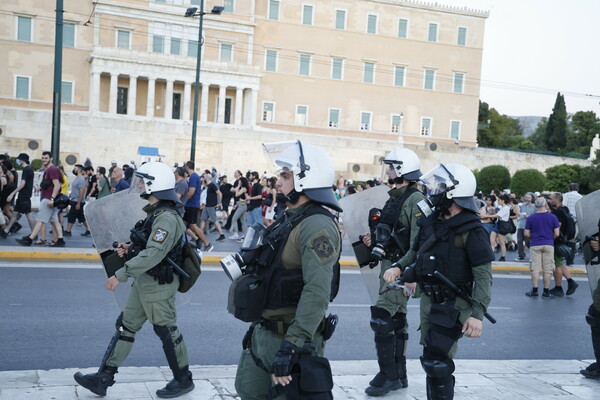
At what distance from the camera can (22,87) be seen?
56.2m

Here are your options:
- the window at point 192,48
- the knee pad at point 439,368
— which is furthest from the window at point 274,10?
the knee pad at point 439,368

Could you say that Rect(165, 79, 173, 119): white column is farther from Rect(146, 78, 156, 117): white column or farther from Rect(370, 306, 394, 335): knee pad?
Rect(370, 306, 394, 335): knee pad

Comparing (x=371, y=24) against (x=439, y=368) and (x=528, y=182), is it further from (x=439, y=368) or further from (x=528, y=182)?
(x=439, y=368)

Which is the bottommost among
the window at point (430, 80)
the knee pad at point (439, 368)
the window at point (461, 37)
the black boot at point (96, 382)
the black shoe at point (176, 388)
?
the black shoe at point (176, 388)

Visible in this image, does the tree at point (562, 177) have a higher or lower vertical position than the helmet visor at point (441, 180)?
lower

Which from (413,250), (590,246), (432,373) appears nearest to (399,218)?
(413,250)

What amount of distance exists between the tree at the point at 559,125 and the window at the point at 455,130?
12939 millimetres

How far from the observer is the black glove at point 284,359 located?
3560 millimetres

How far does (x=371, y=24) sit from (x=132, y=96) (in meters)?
23.2

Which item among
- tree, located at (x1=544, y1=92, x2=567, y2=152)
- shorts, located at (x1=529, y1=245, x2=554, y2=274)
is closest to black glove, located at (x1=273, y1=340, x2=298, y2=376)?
shorts, located at (x1=529, y1=245, x2=554, y2=274)

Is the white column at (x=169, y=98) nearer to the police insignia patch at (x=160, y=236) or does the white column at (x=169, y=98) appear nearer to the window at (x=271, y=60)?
the window at (x=271, y=60)

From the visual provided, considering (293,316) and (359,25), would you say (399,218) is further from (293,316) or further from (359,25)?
(359,25)

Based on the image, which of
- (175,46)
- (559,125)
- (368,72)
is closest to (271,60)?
(175,46)

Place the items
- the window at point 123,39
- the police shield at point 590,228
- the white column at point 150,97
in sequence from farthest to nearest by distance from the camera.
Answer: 1. the window at point 123,39
2. the white column at point 150,97
3. the police shield at point 590,228
